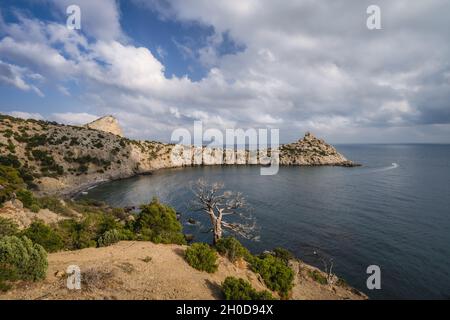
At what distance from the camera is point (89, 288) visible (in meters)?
11.1

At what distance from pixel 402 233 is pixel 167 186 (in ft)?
189

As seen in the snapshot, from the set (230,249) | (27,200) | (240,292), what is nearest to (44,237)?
(230,249)

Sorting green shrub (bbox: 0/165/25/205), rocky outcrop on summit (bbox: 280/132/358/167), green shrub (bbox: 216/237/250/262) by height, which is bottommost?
green shrub (bbox: 216/237/250/262)

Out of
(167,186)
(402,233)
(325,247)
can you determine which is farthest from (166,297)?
(167,186)

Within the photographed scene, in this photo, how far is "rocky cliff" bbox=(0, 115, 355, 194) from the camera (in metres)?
69.0

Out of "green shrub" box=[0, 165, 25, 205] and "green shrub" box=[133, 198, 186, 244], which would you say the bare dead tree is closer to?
"green shrub" box=[133, 198, 186, 244]

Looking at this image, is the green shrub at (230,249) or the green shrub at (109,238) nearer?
the green shrub at (109,238)

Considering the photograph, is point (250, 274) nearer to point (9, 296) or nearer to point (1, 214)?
point (9, 296)

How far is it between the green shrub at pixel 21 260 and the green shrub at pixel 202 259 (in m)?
7.98

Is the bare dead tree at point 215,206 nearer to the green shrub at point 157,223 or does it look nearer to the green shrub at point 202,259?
the green shrub at point 157,223

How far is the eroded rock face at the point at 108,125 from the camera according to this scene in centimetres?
15100

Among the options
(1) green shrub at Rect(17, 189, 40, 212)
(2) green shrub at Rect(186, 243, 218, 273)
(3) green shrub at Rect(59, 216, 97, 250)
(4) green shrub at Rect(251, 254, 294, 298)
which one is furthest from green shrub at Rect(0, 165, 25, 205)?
(4) green shrub at Rect(251, 254, 294, 298)

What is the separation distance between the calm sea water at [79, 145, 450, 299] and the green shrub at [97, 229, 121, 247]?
7987 mm

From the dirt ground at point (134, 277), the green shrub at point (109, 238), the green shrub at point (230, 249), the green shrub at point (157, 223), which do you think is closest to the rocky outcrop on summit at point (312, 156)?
the green shrub at point (157, 223)
